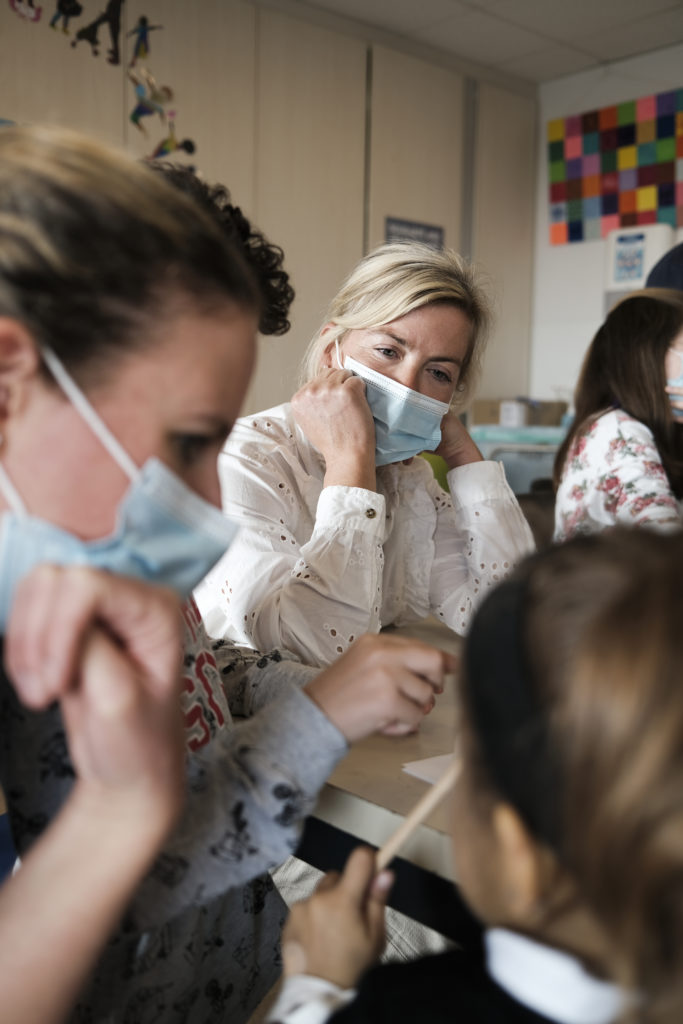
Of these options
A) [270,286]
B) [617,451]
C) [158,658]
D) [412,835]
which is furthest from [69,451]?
[617,451]

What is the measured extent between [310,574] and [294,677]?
26cm

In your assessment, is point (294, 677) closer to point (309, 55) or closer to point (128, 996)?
point (128, 996)

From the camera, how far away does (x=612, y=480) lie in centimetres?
229

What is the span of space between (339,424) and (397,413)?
14 centimetres

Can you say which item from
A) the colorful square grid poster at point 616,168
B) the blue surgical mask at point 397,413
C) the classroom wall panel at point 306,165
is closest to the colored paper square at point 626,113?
the colorful square grid poster at point 616,168

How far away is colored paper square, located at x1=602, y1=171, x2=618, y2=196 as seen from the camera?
5.24 meters

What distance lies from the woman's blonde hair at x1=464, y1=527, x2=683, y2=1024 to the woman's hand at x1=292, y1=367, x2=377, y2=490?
3.00 ft

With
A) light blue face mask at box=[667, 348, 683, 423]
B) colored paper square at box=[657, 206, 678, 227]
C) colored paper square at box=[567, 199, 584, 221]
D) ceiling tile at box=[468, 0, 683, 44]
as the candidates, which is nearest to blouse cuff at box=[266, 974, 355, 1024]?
light blue face mask at box=[667, 348, 683, 423]

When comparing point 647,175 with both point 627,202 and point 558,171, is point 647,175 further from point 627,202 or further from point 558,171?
point 558,171

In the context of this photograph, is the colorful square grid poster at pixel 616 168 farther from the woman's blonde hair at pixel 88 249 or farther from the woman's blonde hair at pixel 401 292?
the woman's blonde hair at pixel 88 249

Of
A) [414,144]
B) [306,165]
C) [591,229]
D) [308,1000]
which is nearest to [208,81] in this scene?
[306,165]

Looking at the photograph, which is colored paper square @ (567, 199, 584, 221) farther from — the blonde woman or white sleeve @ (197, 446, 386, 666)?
white sleeve @ (197, 446, 386, 666)

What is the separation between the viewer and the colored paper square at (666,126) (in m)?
4.93

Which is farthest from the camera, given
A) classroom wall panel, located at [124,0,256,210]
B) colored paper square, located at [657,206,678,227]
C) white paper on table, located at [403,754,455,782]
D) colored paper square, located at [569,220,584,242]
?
colored paper square, located at [569,220,584,242]
